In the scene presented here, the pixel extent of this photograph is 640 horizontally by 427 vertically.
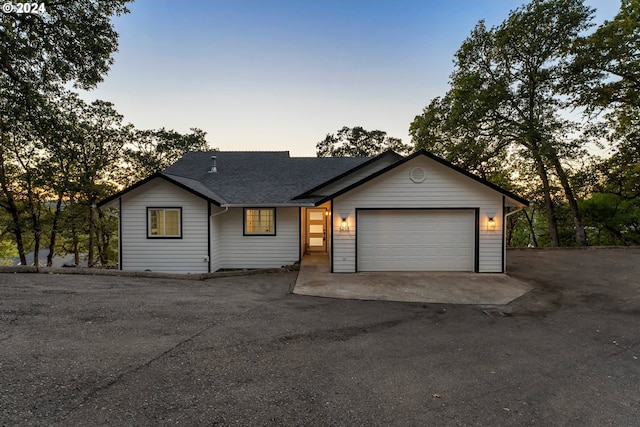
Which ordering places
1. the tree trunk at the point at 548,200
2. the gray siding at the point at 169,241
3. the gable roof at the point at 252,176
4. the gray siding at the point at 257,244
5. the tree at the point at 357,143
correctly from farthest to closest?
the tree at the point at 357,143 → the tree trunk at the point at 548,200 → the gray siding at the point at 257,244 → the gable roof at the point at 252,176 → the gray siding at the point at 169,241

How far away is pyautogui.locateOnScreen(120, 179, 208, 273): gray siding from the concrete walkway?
3.94m

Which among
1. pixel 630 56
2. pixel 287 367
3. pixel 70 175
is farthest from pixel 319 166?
pixel 630 56

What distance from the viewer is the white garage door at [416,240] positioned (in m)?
9.46

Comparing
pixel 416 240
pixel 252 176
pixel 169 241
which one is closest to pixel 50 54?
pixel 169 241

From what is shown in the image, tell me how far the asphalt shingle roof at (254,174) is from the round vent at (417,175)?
4.21 metres

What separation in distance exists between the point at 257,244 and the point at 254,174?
3969 millimetres

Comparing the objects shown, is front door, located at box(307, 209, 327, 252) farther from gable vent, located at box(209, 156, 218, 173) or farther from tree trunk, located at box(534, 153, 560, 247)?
tree trunk, located at box(534, 153, 560, 247)

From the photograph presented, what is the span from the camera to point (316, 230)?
14.5 metres

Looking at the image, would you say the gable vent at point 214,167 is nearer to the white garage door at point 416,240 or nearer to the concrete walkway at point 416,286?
the concrete walkway at point 416,286

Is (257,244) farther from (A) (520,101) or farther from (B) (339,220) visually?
(A) (520,101)

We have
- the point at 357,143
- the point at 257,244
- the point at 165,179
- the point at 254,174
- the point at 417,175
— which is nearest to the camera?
the point at 417,175

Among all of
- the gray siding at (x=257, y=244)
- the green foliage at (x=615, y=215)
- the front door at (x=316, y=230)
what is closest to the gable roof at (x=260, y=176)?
the gray siding at (x=257, y=244)

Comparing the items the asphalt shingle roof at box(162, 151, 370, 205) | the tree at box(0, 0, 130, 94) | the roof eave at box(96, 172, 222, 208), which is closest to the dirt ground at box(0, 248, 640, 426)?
the roof eave at box(96, 172, 222, 208)

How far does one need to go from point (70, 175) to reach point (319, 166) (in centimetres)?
1391
